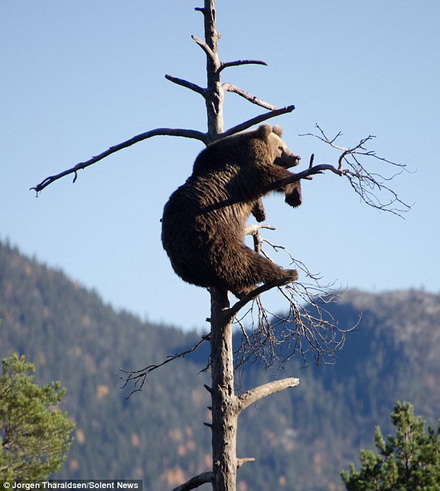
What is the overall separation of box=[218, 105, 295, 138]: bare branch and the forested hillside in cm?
15378

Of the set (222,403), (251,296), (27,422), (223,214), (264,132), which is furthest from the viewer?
(27,422)

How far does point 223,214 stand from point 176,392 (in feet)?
589

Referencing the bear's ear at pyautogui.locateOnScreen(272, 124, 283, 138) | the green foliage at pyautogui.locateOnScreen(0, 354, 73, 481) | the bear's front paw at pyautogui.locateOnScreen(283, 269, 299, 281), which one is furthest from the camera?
the green foliage at pyautogui.locateOnScreen(0, 354, 73, 481)

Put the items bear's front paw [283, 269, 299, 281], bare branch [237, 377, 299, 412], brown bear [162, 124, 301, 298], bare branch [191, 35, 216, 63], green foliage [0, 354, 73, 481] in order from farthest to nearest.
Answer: green foliage [0, 354, 73, 481] → bare branch [191, 35, 216, 63] → bear's front paw [283, 269, 299, 281] → bare branch [237, 377, 299, 412] → brown bear [162, 124, 301, 298]

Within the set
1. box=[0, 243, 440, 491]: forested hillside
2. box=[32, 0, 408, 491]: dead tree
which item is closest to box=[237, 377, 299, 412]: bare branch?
box=[32, 0, 408, 491]: dead tree

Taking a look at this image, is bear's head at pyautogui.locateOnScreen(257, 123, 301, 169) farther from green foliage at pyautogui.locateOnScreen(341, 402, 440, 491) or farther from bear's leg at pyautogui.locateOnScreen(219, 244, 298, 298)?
green foliage at pyautogui.locateOnScreen(341, 402, 440, 491)

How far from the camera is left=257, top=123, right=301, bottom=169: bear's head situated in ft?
35.3

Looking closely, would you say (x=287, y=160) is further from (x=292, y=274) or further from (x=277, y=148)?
(x=292, y=274)

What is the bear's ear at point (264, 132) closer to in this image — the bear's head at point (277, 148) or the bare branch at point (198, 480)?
the bear's head at point (277, 148)

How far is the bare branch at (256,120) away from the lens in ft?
31.8

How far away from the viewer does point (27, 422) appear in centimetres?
1634

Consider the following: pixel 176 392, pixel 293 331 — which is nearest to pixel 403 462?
pixel 293 331

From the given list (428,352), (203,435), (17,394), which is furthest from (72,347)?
(17,394)

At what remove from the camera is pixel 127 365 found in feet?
614
